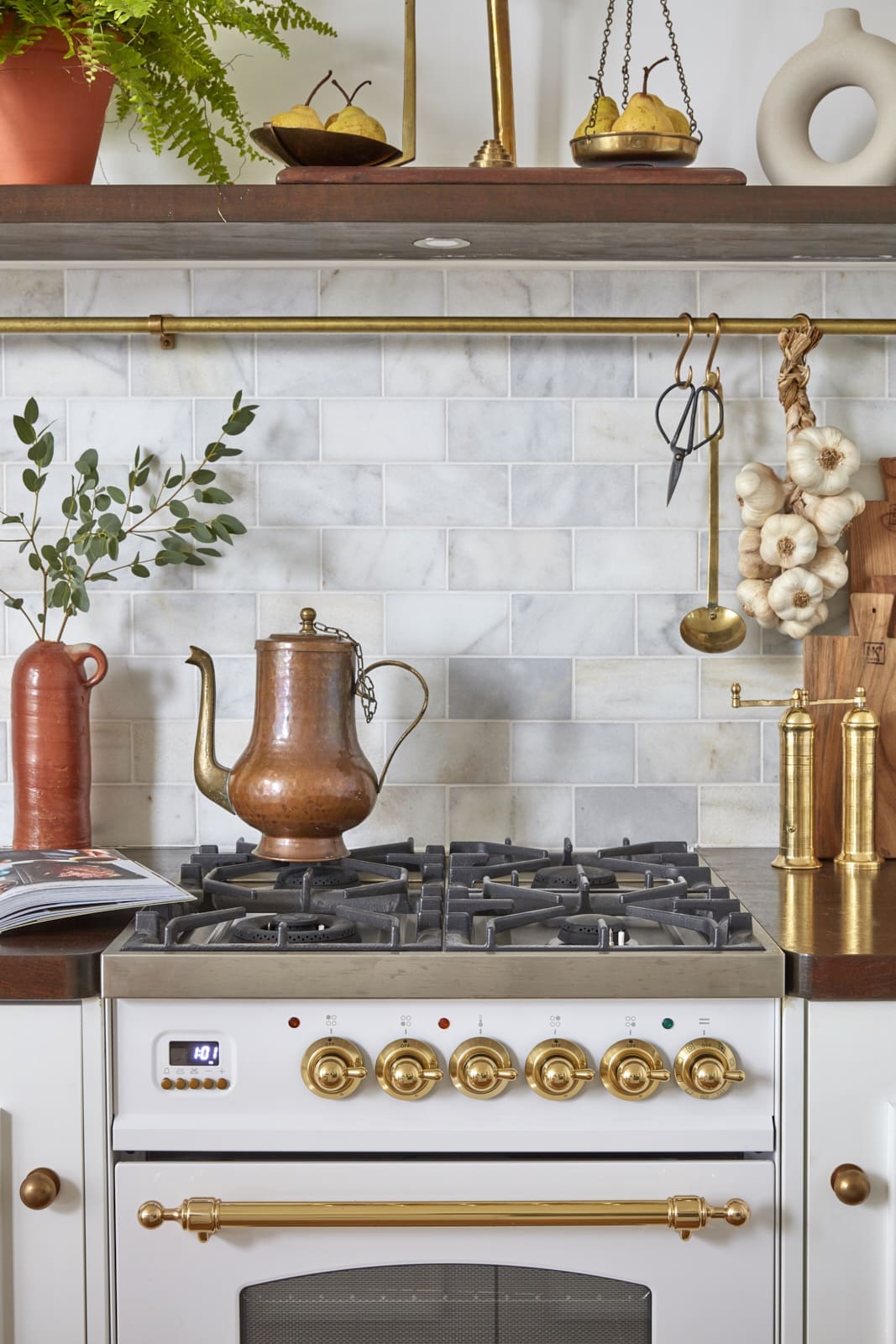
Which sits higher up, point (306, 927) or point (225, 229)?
point (225, 229)

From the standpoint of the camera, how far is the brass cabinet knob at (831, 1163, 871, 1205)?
52.3 inches

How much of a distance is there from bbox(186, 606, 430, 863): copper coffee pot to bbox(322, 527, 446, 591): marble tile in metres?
0.28

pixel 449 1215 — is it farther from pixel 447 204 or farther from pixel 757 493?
pixel 447 204

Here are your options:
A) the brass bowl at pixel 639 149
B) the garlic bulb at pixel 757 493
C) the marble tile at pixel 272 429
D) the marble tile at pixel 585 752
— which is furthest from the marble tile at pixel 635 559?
the brass bowl at pixel 639 149

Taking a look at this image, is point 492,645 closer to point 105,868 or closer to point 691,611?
point 691,611

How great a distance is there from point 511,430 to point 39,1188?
3.90 feet

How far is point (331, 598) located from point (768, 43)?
3.42ft

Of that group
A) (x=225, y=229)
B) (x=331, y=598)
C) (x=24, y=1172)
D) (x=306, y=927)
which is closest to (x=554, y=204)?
(x=225, y=229)

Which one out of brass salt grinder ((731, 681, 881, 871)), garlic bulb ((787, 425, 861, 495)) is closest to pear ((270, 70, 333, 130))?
garlic bulb ((787, 425, 861, 495))

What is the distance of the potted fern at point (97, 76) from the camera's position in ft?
5.05

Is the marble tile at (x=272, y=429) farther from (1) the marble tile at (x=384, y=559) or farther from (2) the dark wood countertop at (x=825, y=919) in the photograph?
(2) the dark wood countertop at (x=825, y=919)

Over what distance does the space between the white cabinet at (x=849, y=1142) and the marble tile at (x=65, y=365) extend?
1.31m

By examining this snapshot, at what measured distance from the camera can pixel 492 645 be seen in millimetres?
1945

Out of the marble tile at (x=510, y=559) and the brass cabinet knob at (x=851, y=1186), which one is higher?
the marble tile at (x=510, y=559)
